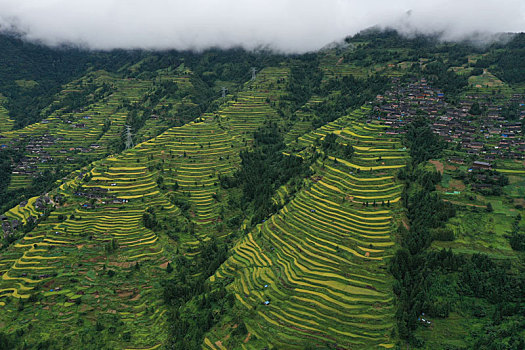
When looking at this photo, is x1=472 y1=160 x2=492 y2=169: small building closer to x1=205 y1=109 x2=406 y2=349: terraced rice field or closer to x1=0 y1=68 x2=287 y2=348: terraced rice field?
x1=205 y1=109 x2=406 y2=349: terraced rice field

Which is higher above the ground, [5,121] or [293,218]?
[5,121]

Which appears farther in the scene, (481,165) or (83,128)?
(83,128)

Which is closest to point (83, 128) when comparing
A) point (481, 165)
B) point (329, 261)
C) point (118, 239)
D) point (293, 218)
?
point (118, 239)

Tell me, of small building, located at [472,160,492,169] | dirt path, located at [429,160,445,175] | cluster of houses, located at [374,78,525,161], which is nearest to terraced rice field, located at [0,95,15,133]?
cluster of houses, located at [374,78,525,161]

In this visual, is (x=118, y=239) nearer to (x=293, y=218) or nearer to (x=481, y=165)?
(x=293, y=218)

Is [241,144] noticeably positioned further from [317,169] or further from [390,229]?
[390,229]

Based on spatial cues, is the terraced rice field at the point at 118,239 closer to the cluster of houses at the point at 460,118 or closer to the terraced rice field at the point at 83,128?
the terraced rice field at the point at 83,128

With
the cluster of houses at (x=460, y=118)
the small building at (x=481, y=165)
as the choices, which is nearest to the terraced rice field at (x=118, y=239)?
the cluster of houses at (x=460, y=118)

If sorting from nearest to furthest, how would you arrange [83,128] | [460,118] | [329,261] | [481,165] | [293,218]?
[329,261], [293,218], [481,165], [460,118], [83,128]
